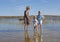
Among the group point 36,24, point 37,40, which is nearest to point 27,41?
point 37,40

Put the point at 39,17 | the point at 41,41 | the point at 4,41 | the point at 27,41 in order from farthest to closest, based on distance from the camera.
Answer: the point at 39,17 < the point at 4,41 < the point at 41,41 < the point at 27,41

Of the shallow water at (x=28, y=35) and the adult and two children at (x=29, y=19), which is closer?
the adult and two children at (x=29, y=19)

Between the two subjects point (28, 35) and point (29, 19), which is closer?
point (29, 19)

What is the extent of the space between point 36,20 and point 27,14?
9.88ft

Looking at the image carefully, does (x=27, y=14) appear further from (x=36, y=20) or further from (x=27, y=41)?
(x=36, y=20)

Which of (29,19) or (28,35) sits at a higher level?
(29,19)

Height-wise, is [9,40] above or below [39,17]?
below

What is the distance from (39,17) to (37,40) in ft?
11.8

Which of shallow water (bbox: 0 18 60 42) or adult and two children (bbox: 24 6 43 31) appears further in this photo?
shallow water (bbox: 0 18 60 42)

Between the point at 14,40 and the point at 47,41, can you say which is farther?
the point at 14,40

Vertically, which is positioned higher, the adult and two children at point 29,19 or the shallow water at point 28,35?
the adult and two children at point 29,19

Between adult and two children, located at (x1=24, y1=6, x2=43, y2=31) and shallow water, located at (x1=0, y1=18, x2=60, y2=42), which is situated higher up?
adult and two children, located at (x1=24, y1=6, x2=43, y2=31)

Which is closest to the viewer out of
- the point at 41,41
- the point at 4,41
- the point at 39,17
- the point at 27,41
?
the point at 27,41

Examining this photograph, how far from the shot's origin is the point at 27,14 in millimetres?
15148
